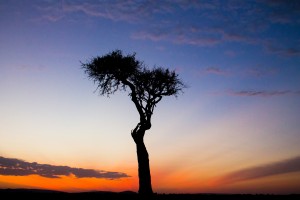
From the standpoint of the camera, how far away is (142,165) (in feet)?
103

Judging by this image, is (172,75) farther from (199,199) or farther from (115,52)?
(199,199)

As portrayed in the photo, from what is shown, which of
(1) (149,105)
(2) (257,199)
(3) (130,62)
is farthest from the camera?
(3) (130,62)

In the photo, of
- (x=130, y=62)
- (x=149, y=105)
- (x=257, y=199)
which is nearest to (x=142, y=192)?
(x=149, y=105)

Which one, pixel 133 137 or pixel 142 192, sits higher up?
pixel 133 137

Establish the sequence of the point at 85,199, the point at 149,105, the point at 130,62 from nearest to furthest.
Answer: the point at 85,199 → the point at 149,105 → the point at 130,62

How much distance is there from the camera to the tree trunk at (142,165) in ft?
102

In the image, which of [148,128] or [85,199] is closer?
[85,199]

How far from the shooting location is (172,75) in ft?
119

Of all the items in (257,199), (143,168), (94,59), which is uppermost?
(94,59)

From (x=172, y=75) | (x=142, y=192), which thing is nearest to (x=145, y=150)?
(x=142, y=192)

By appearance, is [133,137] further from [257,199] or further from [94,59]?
[257,199]

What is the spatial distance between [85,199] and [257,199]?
1465 cm

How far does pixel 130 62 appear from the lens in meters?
36.1

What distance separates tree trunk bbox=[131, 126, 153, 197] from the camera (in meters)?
31.2
